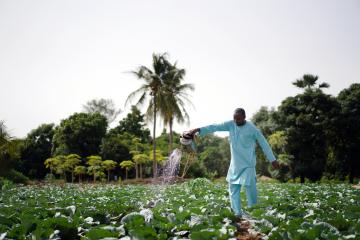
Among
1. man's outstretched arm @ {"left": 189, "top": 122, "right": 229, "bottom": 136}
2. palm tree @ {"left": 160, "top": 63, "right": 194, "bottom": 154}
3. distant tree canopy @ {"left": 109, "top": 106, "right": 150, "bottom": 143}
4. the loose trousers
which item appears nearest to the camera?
the loose trousers

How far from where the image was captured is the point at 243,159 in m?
5.51

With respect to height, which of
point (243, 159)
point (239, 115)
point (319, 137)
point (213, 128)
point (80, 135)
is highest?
point (80, 135)

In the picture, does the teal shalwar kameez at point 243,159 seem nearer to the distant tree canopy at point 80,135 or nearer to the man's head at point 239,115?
the man's head at point 239,115

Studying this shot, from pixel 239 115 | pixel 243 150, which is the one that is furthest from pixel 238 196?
pixel 239 115

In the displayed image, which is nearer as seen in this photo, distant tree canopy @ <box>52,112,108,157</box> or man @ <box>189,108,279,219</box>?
man @ <box>189,108,279,219</box>

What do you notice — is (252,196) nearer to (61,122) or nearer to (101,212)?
(101,212)

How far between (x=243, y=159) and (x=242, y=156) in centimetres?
5

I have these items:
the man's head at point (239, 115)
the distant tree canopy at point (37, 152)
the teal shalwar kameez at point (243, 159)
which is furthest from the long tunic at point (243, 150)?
the distant tree canopy at point (37, 152)

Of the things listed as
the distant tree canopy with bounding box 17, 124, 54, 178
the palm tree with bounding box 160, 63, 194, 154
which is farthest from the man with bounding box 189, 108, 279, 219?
the distant tree canopy with bounding box 17, 124, 54, 178

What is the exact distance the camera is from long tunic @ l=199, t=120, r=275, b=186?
17.9ft

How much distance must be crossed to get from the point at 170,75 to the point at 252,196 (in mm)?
23186

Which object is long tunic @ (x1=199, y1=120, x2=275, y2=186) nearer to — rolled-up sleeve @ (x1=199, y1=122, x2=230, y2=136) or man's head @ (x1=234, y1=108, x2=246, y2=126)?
rolled-up sleeve @ (x1=199, y1=122, x2=230, y2=136)

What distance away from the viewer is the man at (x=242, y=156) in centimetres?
542

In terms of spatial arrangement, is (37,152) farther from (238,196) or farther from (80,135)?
(238,196)
